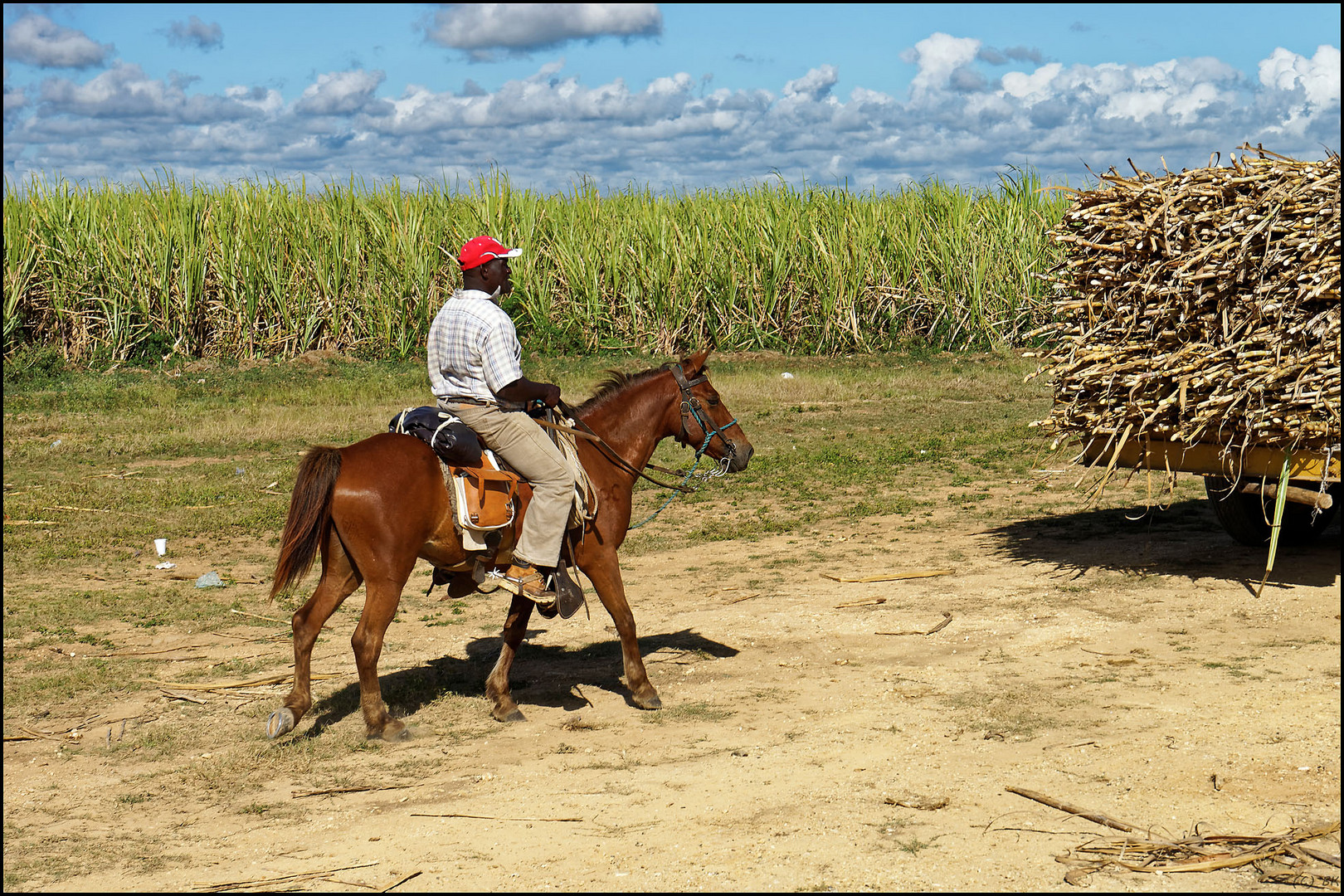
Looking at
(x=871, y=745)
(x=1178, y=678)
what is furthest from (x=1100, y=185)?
(x=871, y=745)

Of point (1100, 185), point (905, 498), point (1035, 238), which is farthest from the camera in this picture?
point (1035, 238)

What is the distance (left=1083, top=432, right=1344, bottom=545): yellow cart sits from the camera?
25.0ft

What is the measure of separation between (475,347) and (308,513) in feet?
3.96

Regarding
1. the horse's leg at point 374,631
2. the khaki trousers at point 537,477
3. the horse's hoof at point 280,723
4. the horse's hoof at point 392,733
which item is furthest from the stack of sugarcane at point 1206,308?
the horse's hoof at point 280,723

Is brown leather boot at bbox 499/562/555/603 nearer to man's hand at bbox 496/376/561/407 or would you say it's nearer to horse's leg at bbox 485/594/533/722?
horse's leg at bbox 485/594/533/722

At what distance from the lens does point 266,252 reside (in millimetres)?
20562

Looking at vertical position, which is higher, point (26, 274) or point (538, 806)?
point (26, 274)

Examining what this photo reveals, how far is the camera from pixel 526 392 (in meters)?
6.34

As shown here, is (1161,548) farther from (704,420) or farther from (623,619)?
(623,619)

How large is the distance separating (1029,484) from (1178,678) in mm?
5766

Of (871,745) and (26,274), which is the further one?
(26,274)

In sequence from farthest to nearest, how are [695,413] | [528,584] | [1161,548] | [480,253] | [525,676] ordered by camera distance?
[1161,548]
[525,676]
[695,413]
[528,584]
[480,253]

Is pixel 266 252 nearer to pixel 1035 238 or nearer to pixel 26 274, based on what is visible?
pixel 26 274

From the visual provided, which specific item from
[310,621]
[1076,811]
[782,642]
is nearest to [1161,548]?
[782,642]
